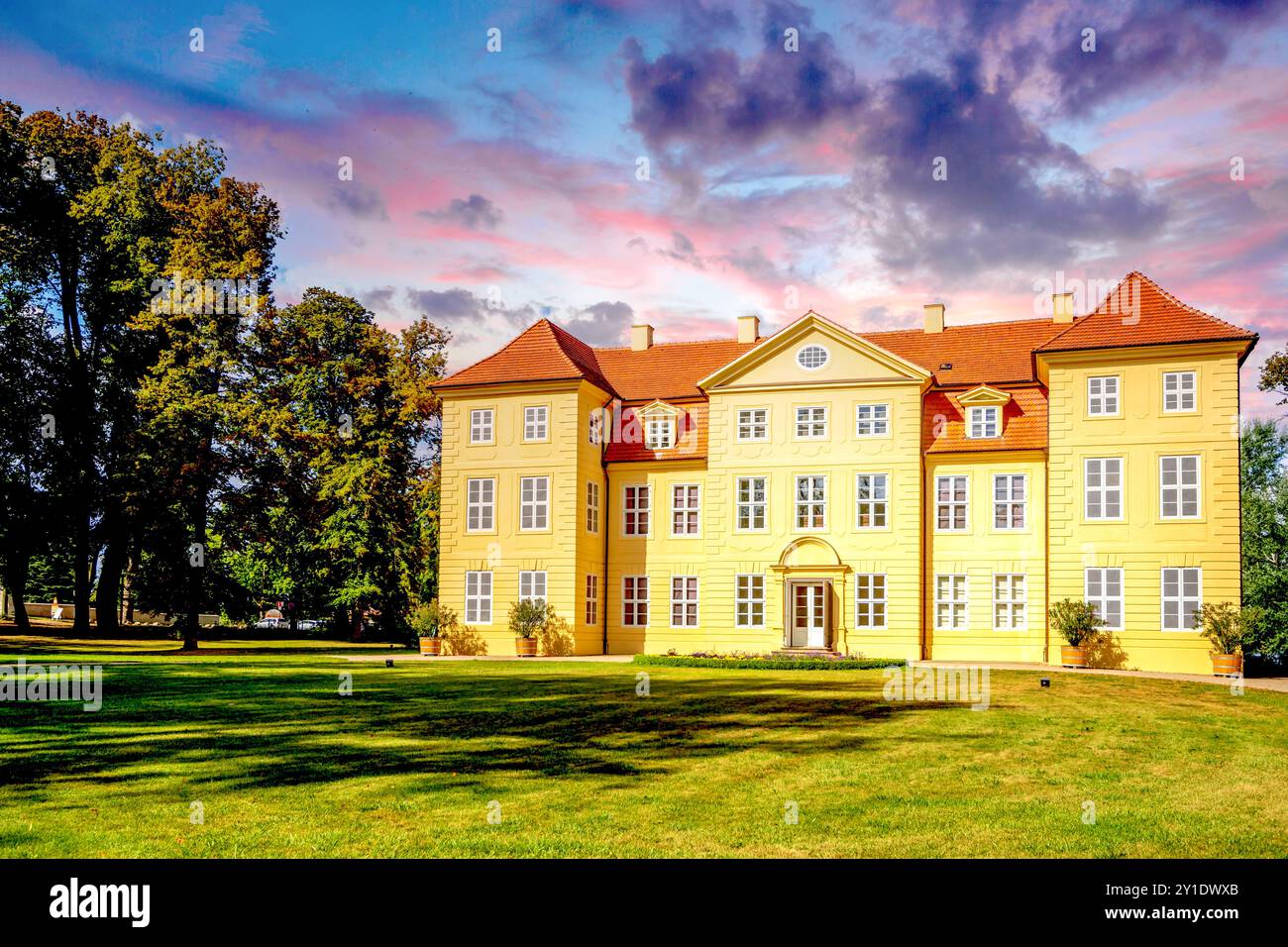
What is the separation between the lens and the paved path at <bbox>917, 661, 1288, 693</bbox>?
91.9 feet

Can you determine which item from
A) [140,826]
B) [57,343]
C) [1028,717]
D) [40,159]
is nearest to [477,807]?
[140,826]

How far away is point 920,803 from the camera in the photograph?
1252cm

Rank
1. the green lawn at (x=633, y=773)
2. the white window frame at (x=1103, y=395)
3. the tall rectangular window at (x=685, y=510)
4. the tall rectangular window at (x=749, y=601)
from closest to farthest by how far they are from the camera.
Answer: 1. the green lawn at (x=633, y=773)
2. the white window frame at (x=1103, y=395)
3. the tall rectangular window at (x=749, y=601)
4. the tall rectangular window at (x=685, y=510)

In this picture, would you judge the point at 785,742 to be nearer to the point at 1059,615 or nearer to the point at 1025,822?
the point at 1025,822

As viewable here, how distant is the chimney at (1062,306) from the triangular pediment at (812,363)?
250 inches

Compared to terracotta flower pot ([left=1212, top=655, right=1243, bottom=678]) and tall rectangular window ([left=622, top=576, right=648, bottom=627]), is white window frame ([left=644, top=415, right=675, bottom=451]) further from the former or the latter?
terracotta flower pot ([left=1212, top=655, right=1243, bottom=678])

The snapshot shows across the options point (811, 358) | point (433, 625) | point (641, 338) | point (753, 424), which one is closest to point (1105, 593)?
point (811, 358)

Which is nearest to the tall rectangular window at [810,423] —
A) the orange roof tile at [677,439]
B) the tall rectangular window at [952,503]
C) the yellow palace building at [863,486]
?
the yellow palace building at [863,486]

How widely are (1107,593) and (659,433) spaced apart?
16335 mm

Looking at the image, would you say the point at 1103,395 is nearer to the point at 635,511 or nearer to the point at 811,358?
the point at 811,358

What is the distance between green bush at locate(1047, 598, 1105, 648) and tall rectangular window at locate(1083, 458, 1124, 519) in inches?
115

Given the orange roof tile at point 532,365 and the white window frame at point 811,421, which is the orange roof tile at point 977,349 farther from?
the orange roof tile at point 532,365

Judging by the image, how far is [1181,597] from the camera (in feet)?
108

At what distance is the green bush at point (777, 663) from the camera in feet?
102
